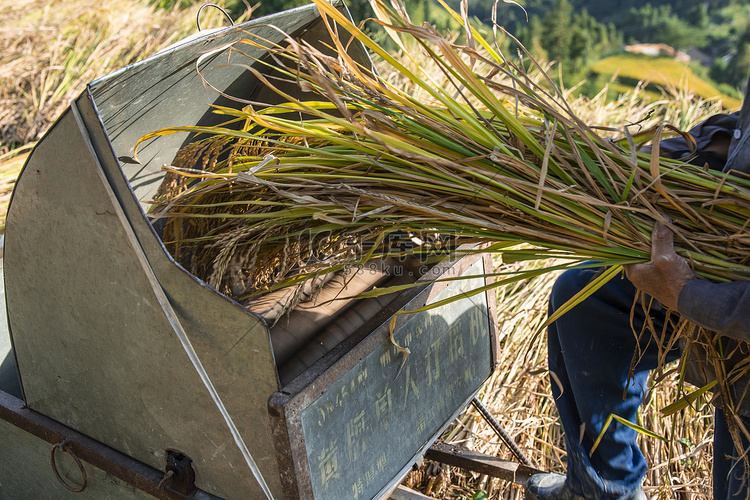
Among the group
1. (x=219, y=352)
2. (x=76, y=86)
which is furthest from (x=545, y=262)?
(x=76, y=86)

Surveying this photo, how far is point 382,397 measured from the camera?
1.27 metres

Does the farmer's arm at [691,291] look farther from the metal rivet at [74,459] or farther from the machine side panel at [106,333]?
the metal rivet at [74,459]

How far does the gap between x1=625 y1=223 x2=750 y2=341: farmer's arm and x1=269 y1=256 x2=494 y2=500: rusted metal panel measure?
513 millimetres

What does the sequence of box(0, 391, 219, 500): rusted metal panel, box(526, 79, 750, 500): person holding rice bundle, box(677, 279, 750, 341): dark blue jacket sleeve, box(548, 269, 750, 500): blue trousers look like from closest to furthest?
box(677, 279, 750, 341): dark blue jacket sleeve < box(526, 79, 750, 500): person holding rice bundle < box(0, 391, 219, 500): rusted metal panel < box(548, 269, 750, 500): blue trousers

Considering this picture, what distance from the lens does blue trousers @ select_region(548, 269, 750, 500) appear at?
1482mm

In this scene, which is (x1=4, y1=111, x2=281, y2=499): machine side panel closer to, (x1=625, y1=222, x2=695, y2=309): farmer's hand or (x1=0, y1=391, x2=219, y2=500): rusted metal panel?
(x1=0, y1=391, x2=219, y2=500): rusted metal panel

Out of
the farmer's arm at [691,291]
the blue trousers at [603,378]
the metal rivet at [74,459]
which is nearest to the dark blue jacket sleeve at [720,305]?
the farmer's arm at [691,291]

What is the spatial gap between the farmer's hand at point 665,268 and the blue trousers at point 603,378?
1.17ft

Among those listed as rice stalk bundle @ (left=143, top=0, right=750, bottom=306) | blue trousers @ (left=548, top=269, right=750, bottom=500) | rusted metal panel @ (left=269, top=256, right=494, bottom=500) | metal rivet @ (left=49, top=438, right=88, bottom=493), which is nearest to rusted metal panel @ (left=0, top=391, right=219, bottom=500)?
metal rivet @ (left=49, top=438, right=88, bottom=493)

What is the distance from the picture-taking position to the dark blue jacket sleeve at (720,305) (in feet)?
3.26

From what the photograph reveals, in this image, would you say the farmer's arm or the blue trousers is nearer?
the farmer's arm

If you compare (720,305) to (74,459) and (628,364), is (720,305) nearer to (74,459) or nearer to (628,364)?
(628,364)

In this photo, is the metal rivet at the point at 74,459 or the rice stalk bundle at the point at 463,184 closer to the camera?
the rice stalk bundle at the point at 463,184

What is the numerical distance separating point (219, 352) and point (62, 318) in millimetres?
418
